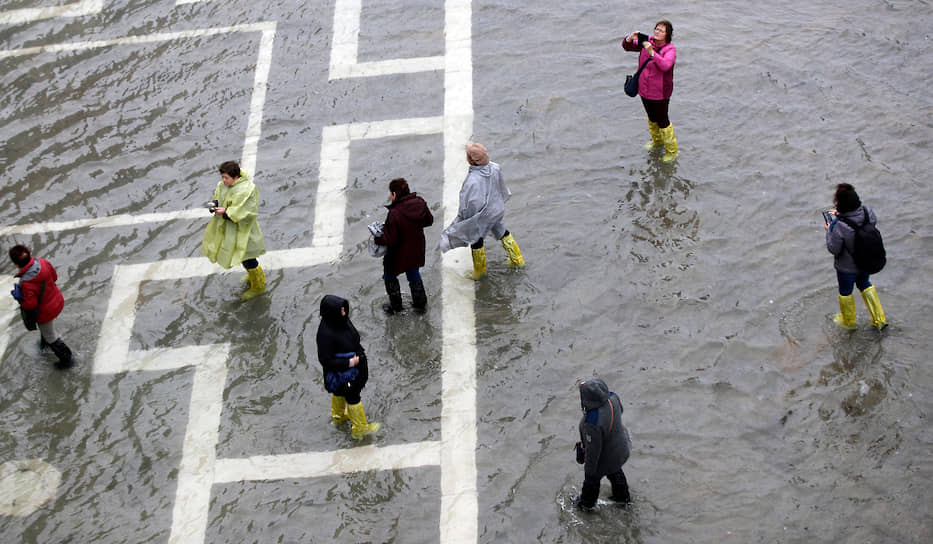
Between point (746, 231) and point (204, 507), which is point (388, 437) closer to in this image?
point (204, 507)

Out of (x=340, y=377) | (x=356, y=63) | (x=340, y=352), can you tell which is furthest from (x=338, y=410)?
(x=356, y=63)

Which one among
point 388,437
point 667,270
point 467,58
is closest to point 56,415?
point 388,437

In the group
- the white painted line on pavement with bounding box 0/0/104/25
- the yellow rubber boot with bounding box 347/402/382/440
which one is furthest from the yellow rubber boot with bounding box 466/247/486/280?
the white painted line on pavement with bounding box 0/0/104/25

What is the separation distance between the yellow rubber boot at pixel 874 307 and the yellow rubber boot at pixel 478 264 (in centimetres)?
357

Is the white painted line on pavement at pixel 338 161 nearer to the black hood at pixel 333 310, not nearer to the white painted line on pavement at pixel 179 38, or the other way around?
the white painted line on pavement at pixel 179 38

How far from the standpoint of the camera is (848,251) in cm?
755

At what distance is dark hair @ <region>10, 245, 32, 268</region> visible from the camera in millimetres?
7953

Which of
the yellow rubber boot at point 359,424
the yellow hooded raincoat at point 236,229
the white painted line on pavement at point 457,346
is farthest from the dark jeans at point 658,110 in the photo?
the yellow rubber boot at point 359,424

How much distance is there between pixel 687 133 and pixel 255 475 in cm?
629

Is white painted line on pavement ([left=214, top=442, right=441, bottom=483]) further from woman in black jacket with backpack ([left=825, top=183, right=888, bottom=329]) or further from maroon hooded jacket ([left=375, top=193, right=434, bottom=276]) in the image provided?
woman in black jacket with backpack ([left=825, top=183, right=888, bottom=329])

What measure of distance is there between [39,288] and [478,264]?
13.7 feet

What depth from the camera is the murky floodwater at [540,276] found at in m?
7.26

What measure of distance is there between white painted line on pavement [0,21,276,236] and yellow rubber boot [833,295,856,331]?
679 centimetres

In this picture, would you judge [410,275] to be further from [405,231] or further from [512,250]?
[512,250]
